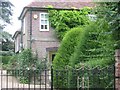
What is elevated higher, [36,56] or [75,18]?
[75,18]

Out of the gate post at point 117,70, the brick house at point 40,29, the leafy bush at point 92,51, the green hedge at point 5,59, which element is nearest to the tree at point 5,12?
the brick house at point 40,29

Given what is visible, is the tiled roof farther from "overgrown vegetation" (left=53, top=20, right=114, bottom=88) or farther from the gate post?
the gate post

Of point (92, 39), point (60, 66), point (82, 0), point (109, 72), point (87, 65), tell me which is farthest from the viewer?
point (82, 0)

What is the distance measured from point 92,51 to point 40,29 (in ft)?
14.5

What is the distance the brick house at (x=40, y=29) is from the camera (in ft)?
31.1

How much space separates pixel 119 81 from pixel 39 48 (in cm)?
579

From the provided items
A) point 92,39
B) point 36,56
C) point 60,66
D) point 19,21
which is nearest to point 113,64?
point 92,39

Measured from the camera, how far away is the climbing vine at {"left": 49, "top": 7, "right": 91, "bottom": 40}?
955cm

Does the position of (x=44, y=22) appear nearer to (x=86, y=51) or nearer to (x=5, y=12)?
(x=5, y=12)

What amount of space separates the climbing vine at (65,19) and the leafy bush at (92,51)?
3476 millimetres

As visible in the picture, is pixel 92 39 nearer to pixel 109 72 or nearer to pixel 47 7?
pixel 109 72

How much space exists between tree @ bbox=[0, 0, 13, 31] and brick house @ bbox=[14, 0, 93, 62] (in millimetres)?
829

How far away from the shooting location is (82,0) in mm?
10062

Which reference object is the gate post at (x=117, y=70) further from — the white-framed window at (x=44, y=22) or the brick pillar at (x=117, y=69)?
the white-framed window at (x=44, y=22)
